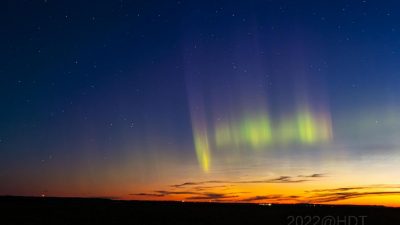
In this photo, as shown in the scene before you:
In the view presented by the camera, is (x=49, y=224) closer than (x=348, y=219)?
Yes

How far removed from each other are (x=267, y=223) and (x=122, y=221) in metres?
12.3

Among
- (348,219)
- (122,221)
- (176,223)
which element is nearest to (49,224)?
(122,221)

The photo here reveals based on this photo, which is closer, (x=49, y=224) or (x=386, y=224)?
(x=49, y=224)

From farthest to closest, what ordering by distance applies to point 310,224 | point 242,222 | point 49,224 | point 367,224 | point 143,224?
point 367,224 → point 242,222 → point 310,224 → point 143,224 → point 49,224

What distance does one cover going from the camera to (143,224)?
1321 inches

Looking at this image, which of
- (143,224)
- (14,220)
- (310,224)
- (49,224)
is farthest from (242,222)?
(14,220)

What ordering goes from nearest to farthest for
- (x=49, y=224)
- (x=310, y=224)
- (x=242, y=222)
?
1. (x=49, y=224)
2. (x=310, y=224)
3. (x=242, y=222)

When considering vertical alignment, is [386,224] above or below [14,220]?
Answer: below

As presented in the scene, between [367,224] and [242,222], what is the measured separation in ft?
41.0

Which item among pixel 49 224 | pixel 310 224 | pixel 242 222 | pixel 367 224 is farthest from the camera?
pixel 367 224

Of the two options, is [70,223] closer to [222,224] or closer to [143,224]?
[143,224]

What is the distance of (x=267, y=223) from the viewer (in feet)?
125

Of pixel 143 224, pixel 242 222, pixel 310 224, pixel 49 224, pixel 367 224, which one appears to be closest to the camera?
pixel 49 224

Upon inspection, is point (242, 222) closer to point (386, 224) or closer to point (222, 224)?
point (222, 224)
